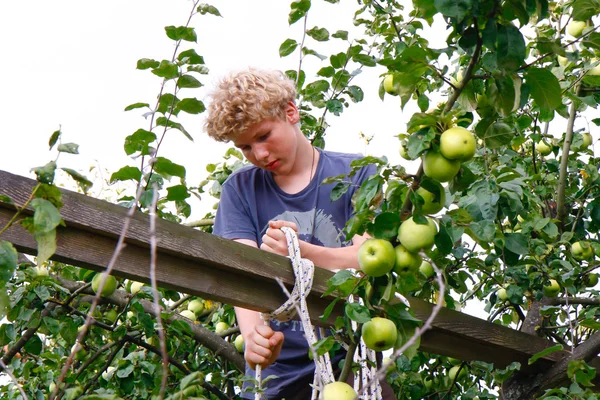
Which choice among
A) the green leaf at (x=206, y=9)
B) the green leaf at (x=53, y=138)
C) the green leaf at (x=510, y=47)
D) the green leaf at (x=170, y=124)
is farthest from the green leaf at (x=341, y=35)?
the green leaf at (x=53, y=138)

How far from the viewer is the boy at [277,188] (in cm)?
228

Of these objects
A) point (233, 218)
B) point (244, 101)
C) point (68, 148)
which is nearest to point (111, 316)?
point (233, 218)

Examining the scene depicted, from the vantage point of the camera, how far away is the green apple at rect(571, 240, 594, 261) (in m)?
3.01

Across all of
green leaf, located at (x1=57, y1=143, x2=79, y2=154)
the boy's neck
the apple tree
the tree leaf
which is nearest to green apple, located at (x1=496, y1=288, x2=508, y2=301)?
the apple tree

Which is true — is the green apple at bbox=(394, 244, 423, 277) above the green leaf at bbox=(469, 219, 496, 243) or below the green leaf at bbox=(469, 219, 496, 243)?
below

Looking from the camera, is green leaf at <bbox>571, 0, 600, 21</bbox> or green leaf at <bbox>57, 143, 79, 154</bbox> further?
green leaf at <bbox>571, 0, 600, 21</bbox>

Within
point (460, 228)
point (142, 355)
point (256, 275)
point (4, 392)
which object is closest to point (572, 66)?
point (460, 228)

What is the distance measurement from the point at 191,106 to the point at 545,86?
0.84 meters

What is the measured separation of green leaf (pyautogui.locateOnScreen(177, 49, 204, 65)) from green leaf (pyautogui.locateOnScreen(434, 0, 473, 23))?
70 centimetres

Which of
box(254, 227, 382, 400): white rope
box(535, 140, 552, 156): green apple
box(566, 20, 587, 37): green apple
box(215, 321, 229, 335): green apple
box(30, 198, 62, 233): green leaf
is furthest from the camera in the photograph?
box(566, 20, 587, 37): green apple

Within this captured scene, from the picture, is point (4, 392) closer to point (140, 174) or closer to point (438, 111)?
point (140, 174)

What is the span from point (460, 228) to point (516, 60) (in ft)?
1.31

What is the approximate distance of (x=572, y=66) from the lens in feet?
9.25

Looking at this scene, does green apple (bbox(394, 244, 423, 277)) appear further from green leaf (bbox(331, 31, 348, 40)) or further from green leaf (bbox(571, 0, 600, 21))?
green leaf (bbox(331, 31, 348, 40))
